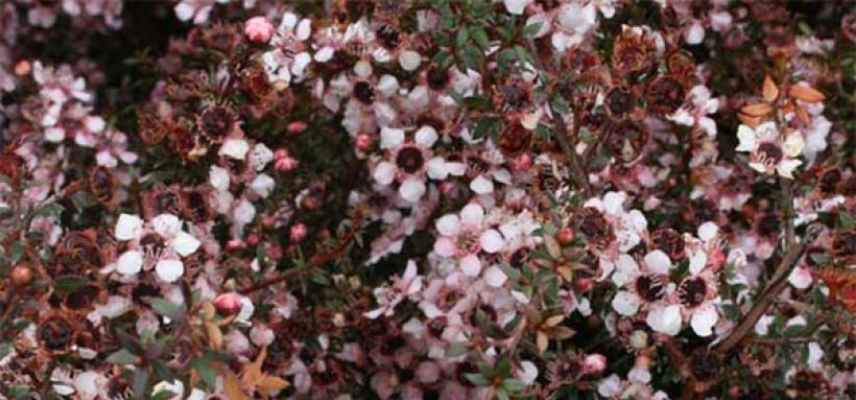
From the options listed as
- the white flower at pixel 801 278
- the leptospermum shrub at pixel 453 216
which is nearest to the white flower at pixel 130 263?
the leptospermum shrub at pixel 453 216

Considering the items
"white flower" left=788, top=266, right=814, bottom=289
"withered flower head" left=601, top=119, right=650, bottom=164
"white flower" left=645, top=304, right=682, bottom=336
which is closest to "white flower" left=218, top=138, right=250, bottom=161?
"withered flower head" left=601, top=119, right=650, bottom=164

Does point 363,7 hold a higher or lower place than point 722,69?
higher

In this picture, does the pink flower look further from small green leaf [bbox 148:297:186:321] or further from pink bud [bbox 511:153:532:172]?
small green leaf [bbox 148:297:186:321]

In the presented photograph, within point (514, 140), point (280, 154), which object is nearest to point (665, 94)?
point (514, 140)

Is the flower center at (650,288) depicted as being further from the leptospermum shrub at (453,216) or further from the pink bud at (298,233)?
the pink bud at (298,233)

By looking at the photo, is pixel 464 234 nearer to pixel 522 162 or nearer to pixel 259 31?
pixel 522 162

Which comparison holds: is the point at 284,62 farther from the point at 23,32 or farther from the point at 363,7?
the point at 23,32

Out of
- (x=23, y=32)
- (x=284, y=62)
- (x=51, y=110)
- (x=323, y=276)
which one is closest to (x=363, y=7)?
(x=284, y=62)
